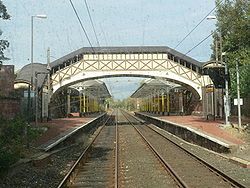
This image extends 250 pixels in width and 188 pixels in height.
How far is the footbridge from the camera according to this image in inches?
1448

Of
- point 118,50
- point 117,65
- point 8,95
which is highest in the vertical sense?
point 118,50

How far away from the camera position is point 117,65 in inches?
1458

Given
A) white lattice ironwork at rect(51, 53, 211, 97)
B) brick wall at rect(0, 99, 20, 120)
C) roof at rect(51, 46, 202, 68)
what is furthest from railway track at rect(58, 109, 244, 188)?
roof at rect(51, 46, 202, 68)

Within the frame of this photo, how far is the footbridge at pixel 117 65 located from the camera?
36.8 meters

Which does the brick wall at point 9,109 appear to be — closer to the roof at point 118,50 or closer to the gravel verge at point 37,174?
the gravel verge at point 37,174

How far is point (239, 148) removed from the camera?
13242 mm

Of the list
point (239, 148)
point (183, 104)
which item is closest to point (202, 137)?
point (239, 148)

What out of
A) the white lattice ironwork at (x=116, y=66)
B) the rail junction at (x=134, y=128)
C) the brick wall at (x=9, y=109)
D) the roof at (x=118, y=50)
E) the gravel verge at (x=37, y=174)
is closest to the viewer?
the gravel verge at (x=37, y=174)

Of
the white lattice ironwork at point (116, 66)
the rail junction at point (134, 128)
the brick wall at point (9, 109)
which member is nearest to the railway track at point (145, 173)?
the rail junction at point (134, 128)

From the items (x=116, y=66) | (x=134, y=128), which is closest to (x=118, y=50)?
(x=116, y=66)

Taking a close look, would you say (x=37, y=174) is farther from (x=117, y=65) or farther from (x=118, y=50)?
(x=118, y=50)

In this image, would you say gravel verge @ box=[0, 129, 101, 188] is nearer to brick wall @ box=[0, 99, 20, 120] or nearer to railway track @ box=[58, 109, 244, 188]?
railway track @ box=[58, 109, 244, 188]

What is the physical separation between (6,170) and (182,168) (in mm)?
5522

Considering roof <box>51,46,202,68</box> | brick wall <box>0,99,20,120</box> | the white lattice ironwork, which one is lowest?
brick wall <box>0,99,20,120</box>
